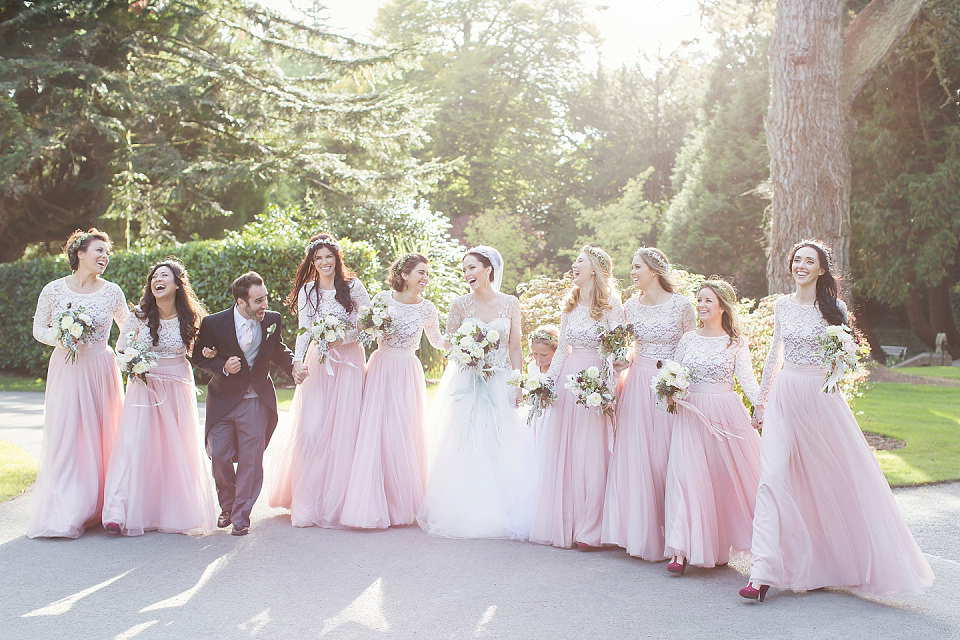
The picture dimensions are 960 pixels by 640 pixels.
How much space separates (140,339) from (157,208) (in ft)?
51.0

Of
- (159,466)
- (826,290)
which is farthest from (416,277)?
(826,290)

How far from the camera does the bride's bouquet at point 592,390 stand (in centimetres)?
602

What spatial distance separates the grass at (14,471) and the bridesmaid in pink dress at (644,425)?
5640 mm

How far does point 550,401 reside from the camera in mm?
6320

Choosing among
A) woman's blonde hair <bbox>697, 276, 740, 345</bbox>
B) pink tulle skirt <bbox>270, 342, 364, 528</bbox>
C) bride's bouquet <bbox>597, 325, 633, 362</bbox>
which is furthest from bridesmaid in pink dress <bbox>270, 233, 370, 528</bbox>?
woman's blonde hair <bbox>697, 276, 740, 345</bbox>

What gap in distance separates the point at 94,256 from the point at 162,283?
61cm

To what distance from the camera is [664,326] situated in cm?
617

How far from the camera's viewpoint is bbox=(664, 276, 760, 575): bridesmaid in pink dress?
552cm

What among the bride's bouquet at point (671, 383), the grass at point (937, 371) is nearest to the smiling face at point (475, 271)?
the bride's bouquet at point (671, 383)

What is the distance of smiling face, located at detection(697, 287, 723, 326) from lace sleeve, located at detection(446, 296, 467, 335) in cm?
213

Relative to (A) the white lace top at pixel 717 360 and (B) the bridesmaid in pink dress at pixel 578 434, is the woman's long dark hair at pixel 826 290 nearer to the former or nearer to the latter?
(A) the white lace top at pixel 717 360

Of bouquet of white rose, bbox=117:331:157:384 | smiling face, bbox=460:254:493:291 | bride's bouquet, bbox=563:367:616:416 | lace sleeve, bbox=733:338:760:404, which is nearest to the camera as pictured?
lace sleeve, bbox=733:338:760:404

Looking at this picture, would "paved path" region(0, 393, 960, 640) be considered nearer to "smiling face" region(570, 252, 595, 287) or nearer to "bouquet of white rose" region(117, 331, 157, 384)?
"bouquet of white rose" region(117, 331, 157, 384)

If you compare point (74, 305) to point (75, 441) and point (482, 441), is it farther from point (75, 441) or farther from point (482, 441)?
point (482, 441)
